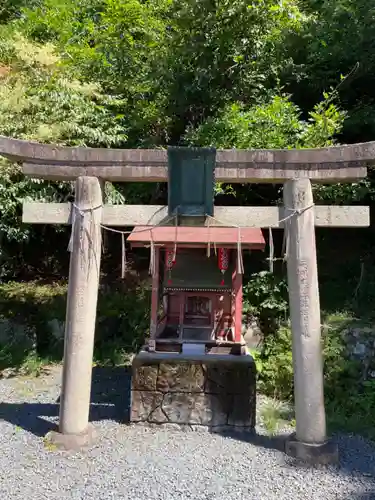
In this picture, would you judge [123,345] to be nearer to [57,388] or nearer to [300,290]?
[57,388]

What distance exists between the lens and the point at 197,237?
522 centimetres

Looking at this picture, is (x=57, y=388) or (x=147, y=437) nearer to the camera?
(x=147, y=437)

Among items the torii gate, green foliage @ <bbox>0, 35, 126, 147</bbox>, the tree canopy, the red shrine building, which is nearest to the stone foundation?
the red shrine building

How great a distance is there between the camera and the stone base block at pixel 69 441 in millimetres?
4059

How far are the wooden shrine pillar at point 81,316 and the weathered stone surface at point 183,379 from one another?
872mm

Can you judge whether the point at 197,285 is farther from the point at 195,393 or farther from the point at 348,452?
the point at 348,452

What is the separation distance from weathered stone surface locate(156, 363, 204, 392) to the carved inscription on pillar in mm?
1301

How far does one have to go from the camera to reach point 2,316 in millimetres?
7934

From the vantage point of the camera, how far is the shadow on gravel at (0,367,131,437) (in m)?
→ 4.77

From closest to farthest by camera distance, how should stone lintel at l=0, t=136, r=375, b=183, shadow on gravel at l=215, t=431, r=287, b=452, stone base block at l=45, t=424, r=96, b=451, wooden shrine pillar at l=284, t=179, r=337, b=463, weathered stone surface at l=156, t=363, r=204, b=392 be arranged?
wooden shrine pillar at l=284, t=179, r=337, b=463 → stone base block at l=45, t=424, r=96, b=451 → stone lintel at l=0, t=136, r=375, b=183 → shadow on gravel at l=215, t=431, r=287, b=452 → weathered stone surface at l=156, t=363, r=204, b=392

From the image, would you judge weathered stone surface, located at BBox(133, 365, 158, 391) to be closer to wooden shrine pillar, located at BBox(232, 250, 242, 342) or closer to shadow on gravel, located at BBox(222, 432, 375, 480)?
shadow on gravel, located at BBox(222, 432, 375, 480)

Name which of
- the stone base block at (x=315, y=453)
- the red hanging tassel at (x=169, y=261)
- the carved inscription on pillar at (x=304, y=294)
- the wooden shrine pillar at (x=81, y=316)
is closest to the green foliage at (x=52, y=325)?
the red hanging tassel at (x=169, y=261)

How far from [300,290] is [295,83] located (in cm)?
734

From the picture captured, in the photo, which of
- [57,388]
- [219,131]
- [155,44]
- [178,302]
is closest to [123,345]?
[57,388]
